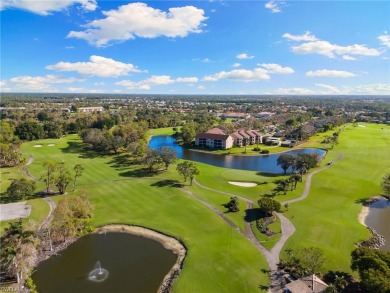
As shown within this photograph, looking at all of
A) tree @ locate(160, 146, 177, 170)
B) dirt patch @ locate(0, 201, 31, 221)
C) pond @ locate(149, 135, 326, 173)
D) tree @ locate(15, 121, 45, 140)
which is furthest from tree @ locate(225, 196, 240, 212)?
tree @ locate(15, 121, 45, 140)

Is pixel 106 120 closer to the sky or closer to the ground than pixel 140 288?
closer to the sky

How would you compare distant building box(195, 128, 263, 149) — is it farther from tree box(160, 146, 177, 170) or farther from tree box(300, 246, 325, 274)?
tree box(300, 246, 325, 274)

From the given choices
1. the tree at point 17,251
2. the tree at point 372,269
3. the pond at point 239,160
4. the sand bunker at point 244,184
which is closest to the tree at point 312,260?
the tree at point 372,269

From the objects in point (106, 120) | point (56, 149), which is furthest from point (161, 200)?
point (106, 120)

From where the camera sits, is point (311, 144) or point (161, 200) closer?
point (161, 200)

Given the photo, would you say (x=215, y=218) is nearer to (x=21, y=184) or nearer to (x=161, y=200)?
(x=161, y=200)

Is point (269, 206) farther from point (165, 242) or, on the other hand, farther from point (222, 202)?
point (165, 242)
